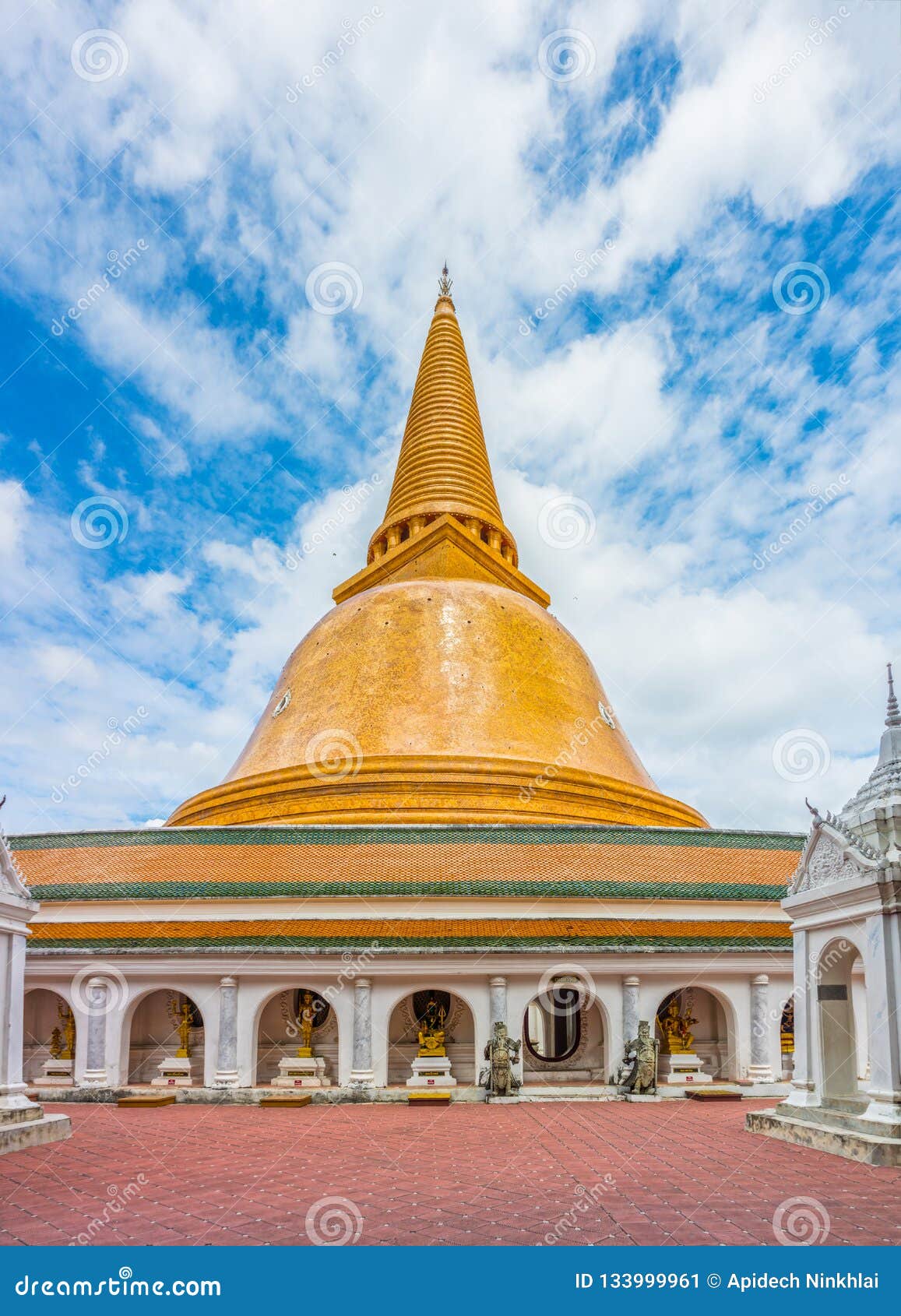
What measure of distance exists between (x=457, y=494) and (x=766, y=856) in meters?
16.7

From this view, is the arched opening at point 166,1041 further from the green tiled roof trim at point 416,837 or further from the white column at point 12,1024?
the white column at point 12,1024

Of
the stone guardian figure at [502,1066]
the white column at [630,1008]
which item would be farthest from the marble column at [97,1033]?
the white column at [630,1008]

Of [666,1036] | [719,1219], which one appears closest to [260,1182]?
[719,1219]

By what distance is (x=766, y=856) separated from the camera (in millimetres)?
19906

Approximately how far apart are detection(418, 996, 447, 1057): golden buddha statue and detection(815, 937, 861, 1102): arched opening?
6177 mm

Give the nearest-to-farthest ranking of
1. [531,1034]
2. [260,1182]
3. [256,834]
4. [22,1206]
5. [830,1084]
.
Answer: [22,1206] → [260,1182] → [830,1084] → [256,834] → [531,1034]

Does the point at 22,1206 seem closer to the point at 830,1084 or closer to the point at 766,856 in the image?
the point at 830,1084

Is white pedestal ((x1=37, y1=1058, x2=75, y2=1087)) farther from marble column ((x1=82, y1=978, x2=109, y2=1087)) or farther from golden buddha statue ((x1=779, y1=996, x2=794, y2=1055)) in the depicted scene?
golden buddha statue ((x1=779, y1=996, x2=794, y2=1055))

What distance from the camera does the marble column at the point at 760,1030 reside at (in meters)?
16.1

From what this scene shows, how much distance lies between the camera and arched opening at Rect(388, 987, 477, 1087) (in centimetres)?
1606

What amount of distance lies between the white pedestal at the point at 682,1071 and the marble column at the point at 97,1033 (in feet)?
28.7

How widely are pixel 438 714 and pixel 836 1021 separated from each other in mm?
13465

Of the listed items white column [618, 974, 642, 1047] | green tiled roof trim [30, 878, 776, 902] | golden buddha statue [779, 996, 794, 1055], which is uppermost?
green tiled roof trim [30, 878, 776, 902]

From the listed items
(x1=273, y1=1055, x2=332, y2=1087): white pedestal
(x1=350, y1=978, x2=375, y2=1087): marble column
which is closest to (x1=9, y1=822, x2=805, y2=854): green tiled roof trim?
(x1=350, y1=978, x2=375, y2=1087): marble column
